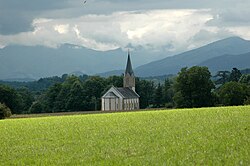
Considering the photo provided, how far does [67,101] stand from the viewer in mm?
154125

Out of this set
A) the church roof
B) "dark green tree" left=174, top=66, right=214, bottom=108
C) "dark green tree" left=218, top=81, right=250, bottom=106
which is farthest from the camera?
the church roof

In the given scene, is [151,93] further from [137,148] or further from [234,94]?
[137,148]

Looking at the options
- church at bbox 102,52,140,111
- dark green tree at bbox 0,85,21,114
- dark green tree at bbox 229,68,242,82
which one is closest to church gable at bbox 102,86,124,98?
church at bbox 102,52,140,111

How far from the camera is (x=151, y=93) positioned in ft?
574

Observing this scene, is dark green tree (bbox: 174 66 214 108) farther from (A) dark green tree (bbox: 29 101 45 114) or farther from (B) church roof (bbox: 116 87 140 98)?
(A) dark green tree (bbox: 29 101 45 114)

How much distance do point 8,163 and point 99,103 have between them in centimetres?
14272

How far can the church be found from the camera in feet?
529

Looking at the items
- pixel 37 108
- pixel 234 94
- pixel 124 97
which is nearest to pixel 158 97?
pixel 124 97

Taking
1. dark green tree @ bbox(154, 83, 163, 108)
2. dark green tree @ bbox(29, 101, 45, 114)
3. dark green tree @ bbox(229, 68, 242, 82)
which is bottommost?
dark green tree @ bbox(29, 101, 45, 114)

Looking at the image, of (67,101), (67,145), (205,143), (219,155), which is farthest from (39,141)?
(67,101)

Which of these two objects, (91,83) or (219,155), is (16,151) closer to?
(219,155)

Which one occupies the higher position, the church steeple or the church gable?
the church steeple

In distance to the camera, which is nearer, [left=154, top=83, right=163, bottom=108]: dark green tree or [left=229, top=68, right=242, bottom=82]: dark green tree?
[left=229, top=68, right=242, bottom=82]: dark green tree

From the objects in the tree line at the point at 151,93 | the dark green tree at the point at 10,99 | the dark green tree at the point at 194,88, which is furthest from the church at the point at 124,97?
the dark green tree at the point at 194,88
